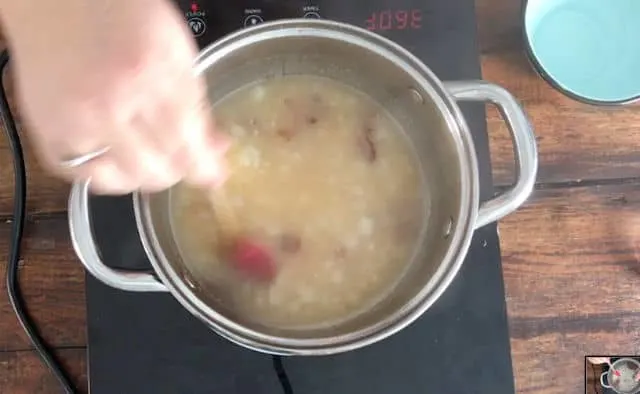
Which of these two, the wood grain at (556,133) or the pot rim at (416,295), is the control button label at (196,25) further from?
the wood grain at (556,133)

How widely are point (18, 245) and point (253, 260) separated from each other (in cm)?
23

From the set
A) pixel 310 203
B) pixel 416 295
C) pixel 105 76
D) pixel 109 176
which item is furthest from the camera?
pixel 310 203

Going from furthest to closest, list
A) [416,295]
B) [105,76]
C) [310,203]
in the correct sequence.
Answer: [310,203]
[416,295]
[105,76]

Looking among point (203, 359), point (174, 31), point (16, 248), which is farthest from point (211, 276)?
point (174, 31)

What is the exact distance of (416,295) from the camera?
0.67 meters

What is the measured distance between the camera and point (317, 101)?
798 mm

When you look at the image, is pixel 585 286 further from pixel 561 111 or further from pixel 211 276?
pixel 211 276

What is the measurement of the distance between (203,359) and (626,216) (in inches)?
17.1

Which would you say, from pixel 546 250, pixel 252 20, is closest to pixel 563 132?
pixel 546 250

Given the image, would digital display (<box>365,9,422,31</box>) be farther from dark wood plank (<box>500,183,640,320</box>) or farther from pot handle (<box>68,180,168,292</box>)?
pot handle (<box>68,180,168,292</box>)

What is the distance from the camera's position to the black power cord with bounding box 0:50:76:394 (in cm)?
77

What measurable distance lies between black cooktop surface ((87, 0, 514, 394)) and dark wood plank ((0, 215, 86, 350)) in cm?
3

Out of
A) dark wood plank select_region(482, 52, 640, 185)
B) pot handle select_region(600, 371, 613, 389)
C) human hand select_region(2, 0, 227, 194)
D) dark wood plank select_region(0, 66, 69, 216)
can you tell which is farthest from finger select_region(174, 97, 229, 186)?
pot handle select_region(600, 371, 613, 389)

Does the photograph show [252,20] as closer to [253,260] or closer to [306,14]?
[306,14]
